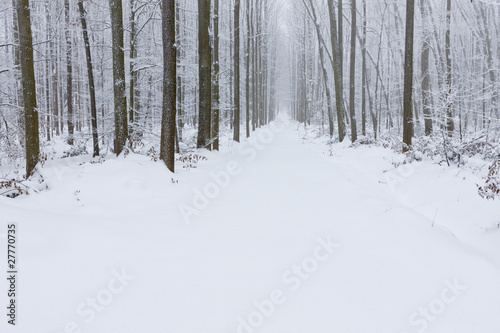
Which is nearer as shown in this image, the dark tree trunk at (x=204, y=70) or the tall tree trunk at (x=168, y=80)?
the tall tree trunk at (x=168, y=80)

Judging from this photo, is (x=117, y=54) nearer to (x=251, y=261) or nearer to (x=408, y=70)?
(x=251, y=261)

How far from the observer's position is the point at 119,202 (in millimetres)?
5090

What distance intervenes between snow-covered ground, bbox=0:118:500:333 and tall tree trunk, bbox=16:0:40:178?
7.53 ft

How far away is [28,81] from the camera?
721 centimetres

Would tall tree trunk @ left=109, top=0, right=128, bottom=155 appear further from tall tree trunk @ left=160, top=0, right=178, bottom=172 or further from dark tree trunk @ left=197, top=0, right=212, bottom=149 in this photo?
dark tree trunk @ left=197, top=0, right=212, bottom=149

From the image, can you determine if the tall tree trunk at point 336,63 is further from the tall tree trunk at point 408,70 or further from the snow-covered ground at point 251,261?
the snow-covered ground at point 251,261

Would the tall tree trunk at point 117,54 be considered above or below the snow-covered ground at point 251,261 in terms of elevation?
above

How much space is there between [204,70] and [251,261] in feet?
31.8

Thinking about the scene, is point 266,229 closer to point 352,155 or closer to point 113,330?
point 113,330

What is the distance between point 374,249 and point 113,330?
2.76 m

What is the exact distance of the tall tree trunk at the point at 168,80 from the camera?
275 inches

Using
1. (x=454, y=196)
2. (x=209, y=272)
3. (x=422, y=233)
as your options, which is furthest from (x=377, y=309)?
(x=454, y=196)

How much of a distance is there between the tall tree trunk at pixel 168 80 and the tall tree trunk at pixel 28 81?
3.17 meters

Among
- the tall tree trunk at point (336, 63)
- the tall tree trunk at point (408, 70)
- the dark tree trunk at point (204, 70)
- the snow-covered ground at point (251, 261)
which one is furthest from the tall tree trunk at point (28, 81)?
the tall tree trunk at point (336, 63)
